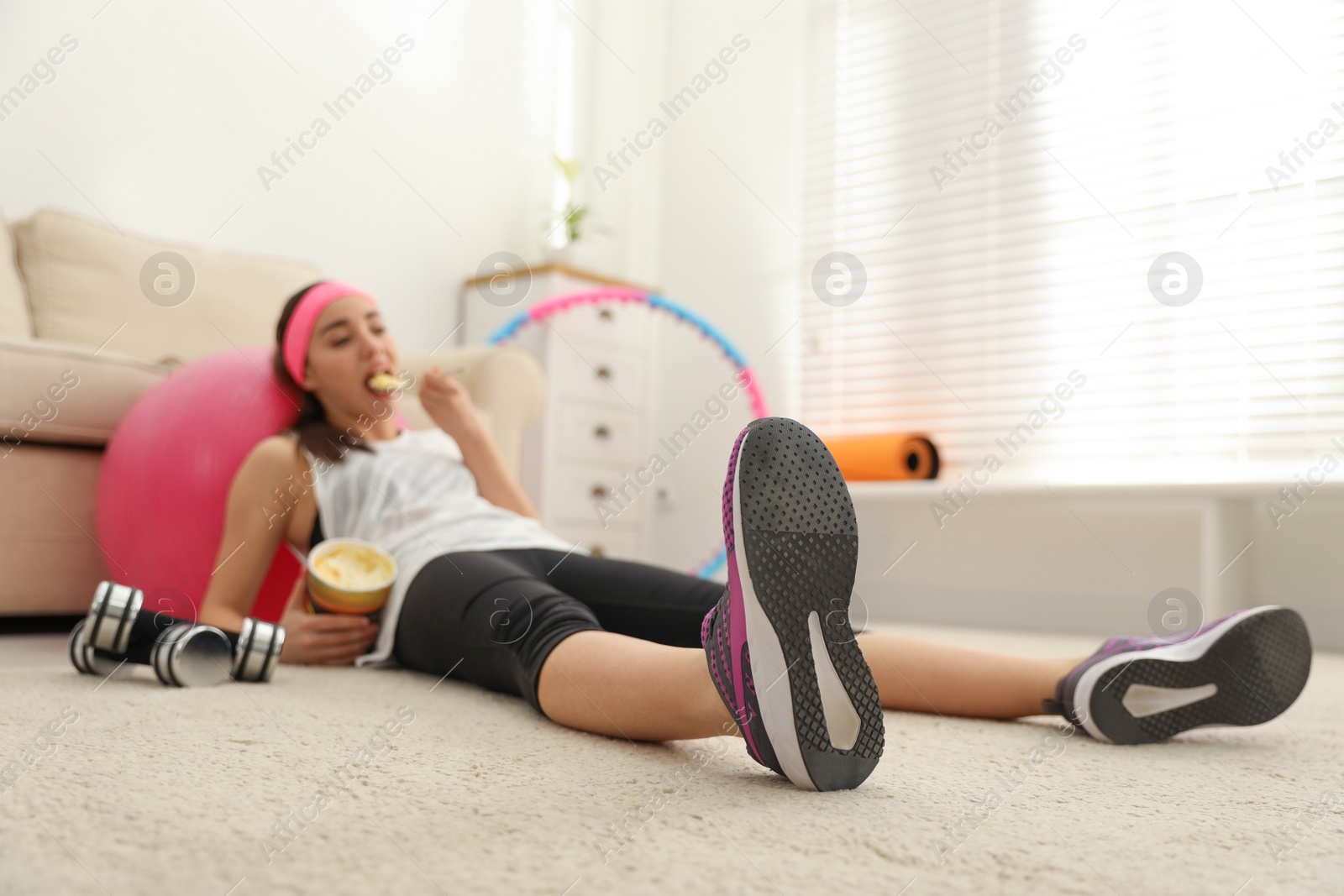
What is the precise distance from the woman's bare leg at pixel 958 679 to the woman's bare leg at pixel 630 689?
11.5 inches

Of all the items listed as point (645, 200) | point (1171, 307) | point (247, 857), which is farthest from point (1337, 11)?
point (247, 857)

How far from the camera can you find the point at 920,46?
313cm

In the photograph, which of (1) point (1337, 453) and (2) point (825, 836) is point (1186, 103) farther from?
(2) point (825, 836)

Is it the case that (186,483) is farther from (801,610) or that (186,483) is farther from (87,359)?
(801,610)

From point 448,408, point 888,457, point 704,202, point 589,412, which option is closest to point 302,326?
point 448,408

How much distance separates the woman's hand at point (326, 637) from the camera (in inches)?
49.4

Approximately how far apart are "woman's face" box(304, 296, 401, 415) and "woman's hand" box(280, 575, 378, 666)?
1.18 feet

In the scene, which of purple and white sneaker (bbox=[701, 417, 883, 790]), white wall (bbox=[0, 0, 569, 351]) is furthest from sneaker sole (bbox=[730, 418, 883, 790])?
white wall (bbox=[0, 0, 569, 351])

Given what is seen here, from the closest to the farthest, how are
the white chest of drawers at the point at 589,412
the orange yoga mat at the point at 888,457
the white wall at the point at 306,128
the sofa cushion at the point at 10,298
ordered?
1. the sofa cushion at the point at 10,298
2. the white wall at the point at 306,128
3. the orange yoga mat at the point at 888,457
4. the white chest of drawers at the point at 589,412

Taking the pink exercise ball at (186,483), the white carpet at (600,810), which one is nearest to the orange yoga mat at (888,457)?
the pink exercise ball at (186,483)

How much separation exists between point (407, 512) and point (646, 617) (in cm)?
39

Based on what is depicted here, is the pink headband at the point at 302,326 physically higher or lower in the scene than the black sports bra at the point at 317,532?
higher

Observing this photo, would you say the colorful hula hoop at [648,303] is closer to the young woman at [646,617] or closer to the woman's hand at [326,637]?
the young woman at [646,617]

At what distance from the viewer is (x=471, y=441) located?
60.5 inches
